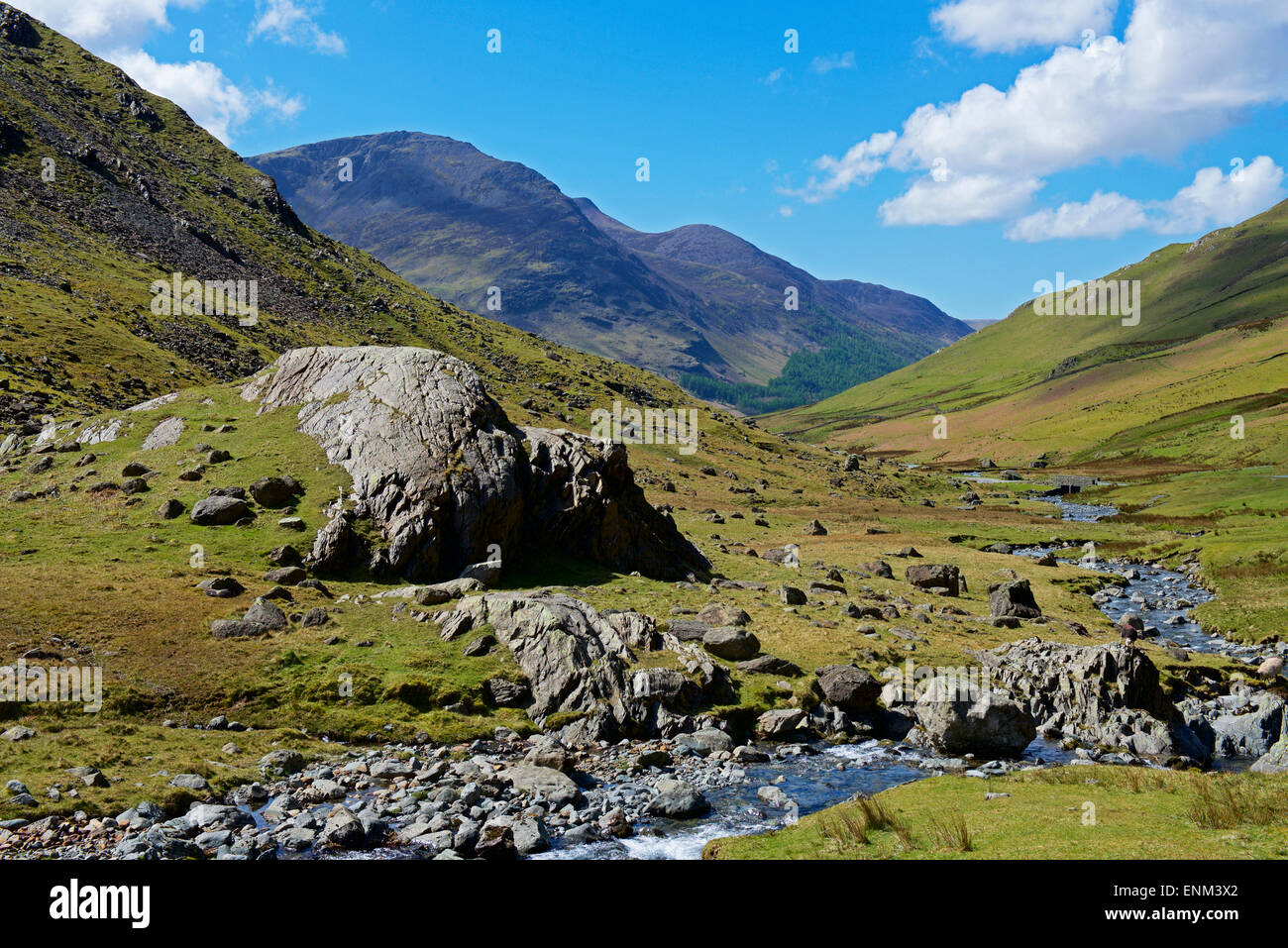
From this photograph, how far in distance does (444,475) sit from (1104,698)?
4048cm

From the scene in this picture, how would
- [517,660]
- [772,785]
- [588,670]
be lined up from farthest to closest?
1. [517,660]
2. [588,670]
3. [772,785]

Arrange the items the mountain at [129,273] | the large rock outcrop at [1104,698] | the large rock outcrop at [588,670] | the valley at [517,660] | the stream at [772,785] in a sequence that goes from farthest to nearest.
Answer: the mountain at [129,273]
the large rock outcrop at [1104,698]
the large rock outcrop at [588,670]
the stream at [772,785]
the valley at [517,660]

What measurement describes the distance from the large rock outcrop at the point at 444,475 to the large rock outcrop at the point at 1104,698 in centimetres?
2840

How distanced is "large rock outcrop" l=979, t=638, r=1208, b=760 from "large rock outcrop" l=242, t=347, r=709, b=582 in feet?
93.2

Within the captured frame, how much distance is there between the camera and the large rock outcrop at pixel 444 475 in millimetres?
48406

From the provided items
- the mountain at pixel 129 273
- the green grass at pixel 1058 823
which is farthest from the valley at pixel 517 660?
the mountain at pixel 129 273

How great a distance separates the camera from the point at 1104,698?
38719 millimetres

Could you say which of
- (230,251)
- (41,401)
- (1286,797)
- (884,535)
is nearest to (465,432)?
(1286,797)

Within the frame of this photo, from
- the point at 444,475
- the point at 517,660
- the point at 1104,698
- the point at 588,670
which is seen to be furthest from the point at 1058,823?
the point at 444,475

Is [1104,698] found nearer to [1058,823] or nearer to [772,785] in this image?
[1058,823]

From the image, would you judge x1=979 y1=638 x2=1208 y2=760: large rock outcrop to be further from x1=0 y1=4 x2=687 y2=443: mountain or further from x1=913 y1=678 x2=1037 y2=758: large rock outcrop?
x1=0 y1=4 x2=687 y2=443: mountain

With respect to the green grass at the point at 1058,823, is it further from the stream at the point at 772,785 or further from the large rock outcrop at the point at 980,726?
the large rock outcrop at the point at 980,726

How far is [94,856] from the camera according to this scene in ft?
70.6
